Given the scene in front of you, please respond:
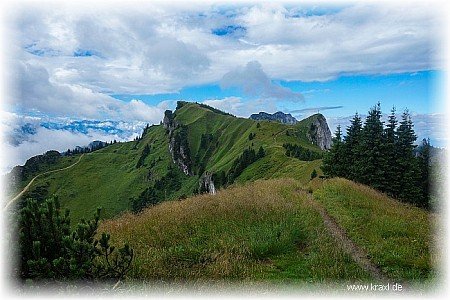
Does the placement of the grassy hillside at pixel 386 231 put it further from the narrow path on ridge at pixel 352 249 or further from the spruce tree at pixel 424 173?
the spruce tree at pixel 424 173

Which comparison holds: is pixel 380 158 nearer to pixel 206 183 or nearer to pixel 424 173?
pixel 424 173

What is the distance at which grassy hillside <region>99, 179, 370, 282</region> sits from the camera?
10.2 m

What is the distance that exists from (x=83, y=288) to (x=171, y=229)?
17.9 ft

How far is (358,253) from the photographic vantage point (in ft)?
40.1

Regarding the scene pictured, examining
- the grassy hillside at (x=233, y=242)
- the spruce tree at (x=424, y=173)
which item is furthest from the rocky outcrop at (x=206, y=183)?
the grassy hillside at (x=233, y=242)

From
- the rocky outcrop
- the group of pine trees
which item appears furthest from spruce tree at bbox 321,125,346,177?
the rocky outcrop

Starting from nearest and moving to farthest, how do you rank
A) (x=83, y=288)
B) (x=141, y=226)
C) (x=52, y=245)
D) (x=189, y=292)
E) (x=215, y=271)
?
(x=83, y=288)
(x=52, y=245)
(x=189, y=292)
(x=215, y=271)
(x=141, y=226)

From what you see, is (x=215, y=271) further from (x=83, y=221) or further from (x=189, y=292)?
(x=83, y=221)

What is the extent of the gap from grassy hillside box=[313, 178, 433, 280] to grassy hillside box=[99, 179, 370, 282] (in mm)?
1282

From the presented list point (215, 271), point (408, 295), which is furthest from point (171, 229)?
point (408, 295)

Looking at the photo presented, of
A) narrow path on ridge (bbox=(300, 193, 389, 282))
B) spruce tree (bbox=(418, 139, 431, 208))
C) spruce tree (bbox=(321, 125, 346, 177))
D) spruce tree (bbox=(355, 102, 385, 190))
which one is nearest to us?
narrow path on ridge (bbox=(300, 193, 389, 282))

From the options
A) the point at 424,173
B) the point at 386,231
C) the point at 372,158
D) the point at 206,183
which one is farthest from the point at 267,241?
the point at 206,183

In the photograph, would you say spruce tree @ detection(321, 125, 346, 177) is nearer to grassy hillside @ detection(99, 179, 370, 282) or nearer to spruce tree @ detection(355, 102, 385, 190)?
spruce tree @ detection(355, 102, 385, 190)

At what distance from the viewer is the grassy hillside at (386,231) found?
36.8 ft
